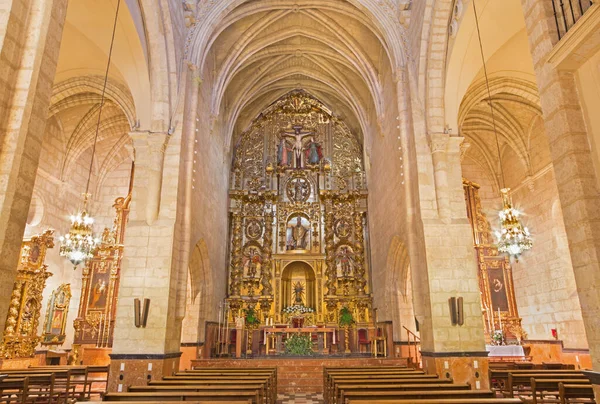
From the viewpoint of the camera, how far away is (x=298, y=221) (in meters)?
20.6

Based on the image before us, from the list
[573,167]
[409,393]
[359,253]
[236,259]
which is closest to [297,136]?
[359,253]

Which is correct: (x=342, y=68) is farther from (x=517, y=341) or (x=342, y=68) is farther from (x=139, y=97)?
(x=517, y=341)

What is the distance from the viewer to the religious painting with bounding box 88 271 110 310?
17.7m

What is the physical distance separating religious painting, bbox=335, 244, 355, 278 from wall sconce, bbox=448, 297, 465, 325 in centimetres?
939

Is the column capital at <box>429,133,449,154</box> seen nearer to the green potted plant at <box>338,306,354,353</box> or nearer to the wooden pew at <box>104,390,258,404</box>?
the wooden pew at <box>104,390,258,404</box>

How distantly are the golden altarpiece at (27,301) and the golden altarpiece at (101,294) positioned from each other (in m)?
2.07

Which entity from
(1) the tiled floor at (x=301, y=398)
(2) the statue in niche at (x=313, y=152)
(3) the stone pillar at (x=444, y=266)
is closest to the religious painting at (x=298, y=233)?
(2) the statue in niche at (x=313, y=152)

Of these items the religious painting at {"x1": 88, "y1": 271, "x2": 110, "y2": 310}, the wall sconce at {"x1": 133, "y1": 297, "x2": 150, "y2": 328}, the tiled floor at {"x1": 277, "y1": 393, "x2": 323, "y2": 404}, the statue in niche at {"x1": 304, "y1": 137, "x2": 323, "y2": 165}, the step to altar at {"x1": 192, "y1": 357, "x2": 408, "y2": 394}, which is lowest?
the tiled floor at {"x1": 277, "y1": 393, "x2": 323, "y2": 404}

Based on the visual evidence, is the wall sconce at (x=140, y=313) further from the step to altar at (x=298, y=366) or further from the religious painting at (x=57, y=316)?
the religious painting at (x=57, y=316)

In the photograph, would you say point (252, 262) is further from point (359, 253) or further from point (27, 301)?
point (27, 301)


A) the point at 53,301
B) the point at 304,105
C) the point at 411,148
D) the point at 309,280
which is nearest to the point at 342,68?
the point at 304,105

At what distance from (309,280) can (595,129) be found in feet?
54.4

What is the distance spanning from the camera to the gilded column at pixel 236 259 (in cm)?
1906

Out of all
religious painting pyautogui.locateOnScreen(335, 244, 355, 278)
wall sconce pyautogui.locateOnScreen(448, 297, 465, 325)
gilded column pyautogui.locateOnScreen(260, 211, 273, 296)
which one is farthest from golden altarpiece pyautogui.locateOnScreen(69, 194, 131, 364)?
wall sconce pyautogui.locateOnScreen(448, 297, 465, 325)
